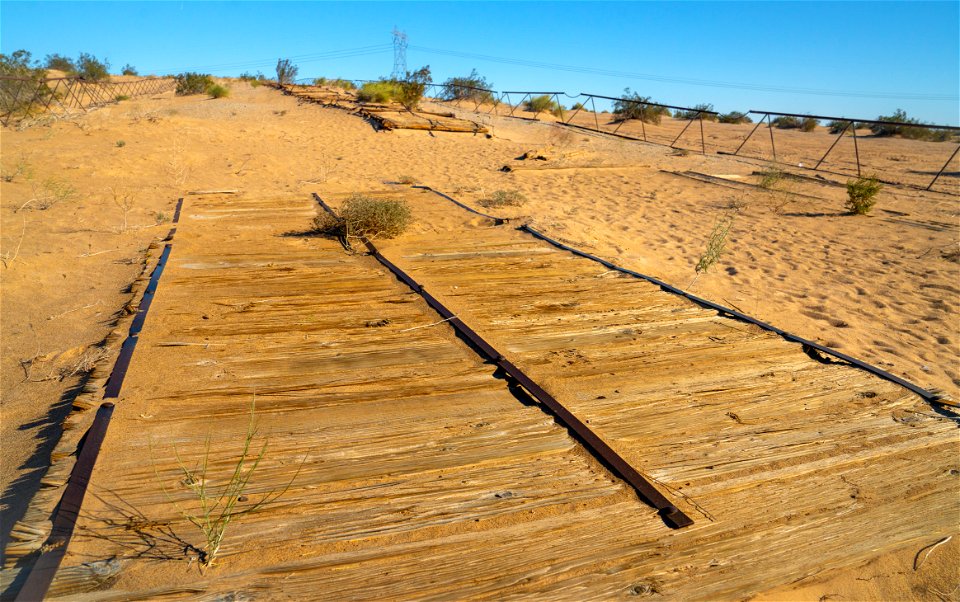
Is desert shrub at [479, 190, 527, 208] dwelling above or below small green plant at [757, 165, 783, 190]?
below

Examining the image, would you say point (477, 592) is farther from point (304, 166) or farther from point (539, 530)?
point (304, 166)

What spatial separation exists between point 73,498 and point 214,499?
17.8 inches

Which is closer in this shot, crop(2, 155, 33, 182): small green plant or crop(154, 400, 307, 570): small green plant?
crop(154, 400, 307, 570): small green plant

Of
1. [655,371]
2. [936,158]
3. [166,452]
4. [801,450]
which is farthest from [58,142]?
[936,158]

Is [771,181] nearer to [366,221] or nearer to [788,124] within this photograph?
[366,221]

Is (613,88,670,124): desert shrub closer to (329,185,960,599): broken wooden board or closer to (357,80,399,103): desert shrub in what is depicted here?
(357,80,399,103): desert shrub

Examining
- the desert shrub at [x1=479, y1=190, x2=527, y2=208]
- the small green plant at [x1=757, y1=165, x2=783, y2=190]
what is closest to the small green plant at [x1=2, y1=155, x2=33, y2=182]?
the desert shrub at [x1=479, y1=190, x2=527, y2=208]

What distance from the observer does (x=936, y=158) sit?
16469 mm

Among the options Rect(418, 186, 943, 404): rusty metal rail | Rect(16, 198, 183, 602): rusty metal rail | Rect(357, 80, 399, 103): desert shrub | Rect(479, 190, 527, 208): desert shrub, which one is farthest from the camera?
Rect(357, 80, 399, 103): desert shrub

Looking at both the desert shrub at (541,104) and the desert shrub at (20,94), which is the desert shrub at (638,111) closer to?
the desert shrub at (541,104)

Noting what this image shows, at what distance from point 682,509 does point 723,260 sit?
5569 millimetres

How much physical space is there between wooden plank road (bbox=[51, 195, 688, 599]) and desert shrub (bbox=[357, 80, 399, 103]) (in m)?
19.2

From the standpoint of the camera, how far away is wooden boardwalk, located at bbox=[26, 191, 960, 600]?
178cm

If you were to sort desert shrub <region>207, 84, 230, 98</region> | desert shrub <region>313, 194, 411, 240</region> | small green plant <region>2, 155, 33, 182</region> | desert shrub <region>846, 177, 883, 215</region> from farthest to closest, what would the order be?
desert shrub <region>207, 84, 230, 98</region>, desert shrub <region>846, 177, 883, 215</region>, small green plant <region>2, 155, 33, 182</region>, desert shrub <region>313, 194, 411, 240</region>
